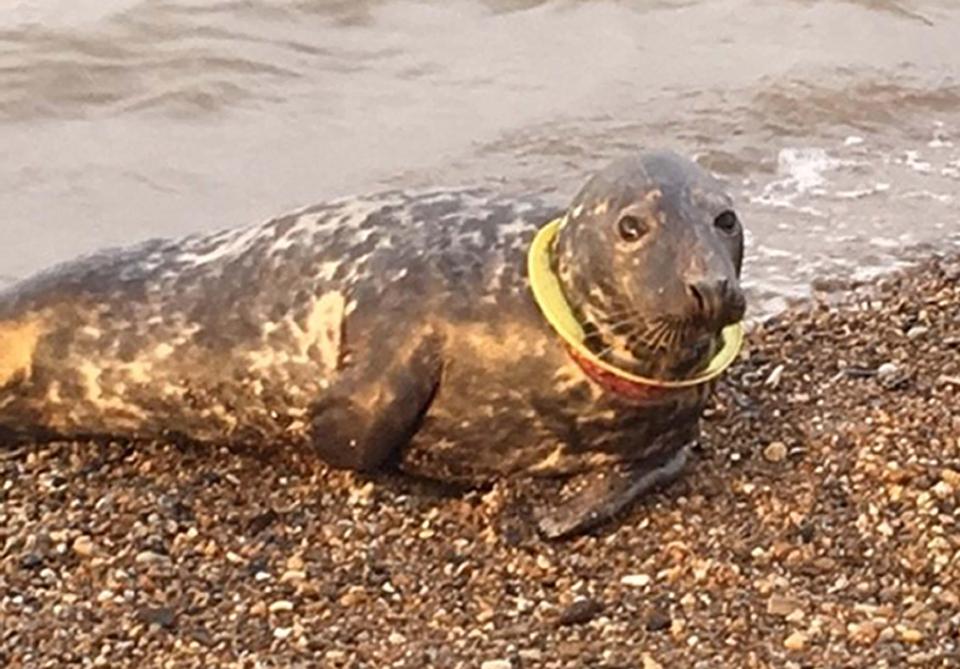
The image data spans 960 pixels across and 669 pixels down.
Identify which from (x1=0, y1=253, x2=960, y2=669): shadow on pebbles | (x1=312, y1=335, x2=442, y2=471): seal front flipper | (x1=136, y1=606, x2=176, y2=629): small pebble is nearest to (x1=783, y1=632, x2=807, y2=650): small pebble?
(x1=0, y1=253, x2=960, y2=669): shadow on pebbles

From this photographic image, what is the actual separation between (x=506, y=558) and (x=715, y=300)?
30.0 inches

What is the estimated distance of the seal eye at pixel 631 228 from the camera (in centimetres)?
451

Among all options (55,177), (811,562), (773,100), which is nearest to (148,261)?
(811,562)

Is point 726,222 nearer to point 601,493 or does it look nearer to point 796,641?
point 601,493

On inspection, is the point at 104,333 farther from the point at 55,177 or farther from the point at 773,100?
the point at 773,100

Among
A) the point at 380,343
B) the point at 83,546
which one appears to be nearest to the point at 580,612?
the point at 380,343

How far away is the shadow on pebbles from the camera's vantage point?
4207mm

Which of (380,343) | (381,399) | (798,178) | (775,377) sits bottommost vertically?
(798,178)

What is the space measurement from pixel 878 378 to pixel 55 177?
3.75 metres

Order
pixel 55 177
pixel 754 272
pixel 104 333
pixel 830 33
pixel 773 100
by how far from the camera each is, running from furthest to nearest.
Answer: pixel 830 33 → pixel 773 100 → pixel 55 177 → pixel 754 272 → pixel 104 333

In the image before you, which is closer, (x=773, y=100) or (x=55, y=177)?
(x=55, y=177)

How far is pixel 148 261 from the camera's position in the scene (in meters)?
5.23

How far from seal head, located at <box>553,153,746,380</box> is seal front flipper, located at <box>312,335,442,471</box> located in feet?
1.24

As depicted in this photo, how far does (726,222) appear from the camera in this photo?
179 inches
